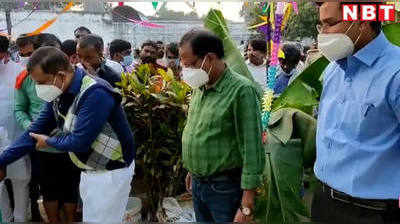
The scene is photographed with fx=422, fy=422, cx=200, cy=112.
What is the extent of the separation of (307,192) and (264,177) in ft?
1.22

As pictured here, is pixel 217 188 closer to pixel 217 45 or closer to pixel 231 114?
pixel 231 114

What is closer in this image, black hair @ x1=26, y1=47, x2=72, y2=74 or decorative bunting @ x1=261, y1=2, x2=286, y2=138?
black hair @ x1=26, y1=47, x2=72, y2=74

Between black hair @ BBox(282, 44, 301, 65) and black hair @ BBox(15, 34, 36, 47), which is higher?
black hair @ BBox(15, 34, 36, 47)

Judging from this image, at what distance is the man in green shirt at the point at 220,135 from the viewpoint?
2.17 m

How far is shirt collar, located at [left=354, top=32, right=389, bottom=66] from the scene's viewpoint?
1.81 metres

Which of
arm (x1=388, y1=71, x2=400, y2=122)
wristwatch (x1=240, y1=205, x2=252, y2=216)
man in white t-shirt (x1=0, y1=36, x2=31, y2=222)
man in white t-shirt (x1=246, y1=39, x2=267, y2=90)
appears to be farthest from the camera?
man in white t-shirt (x1=246, y1=39, x2=267, y2=90)

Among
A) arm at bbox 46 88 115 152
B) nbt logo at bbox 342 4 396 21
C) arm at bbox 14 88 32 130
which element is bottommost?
arm at bbox 14 88 32 130

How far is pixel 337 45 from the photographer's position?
74.3 inches

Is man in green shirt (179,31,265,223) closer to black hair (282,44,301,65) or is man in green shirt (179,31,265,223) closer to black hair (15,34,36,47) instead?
black hair (15,34,36,47)

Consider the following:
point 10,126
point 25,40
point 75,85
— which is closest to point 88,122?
point 75,85

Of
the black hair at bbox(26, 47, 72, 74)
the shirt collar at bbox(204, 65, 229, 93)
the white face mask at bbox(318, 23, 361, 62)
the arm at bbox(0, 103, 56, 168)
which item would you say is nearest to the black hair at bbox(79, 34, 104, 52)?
the arm at bbox(0, 103, 56, 168)

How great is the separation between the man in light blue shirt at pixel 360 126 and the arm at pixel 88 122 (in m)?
1.21

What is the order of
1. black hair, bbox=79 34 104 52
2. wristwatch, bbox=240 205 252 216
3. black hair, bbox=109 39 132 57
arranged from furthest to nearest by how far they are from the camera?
black hair, bbox=109 39 132 57, black hair, bbox=79 34 104 52, wristwatch, bbox=240 205 252 216

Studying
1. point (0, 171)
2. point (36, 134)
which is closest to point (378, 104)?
point (36, 134)
